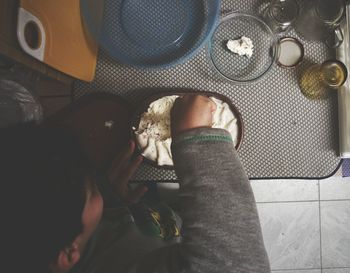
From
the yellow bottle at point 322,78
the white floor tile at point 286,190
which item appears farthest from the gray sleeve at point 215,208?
the white floor tile at point 286,190

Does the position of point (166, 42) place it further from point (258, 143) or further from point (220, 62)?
point (258, 143)

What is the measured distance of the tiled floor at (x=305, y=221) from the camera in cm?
86

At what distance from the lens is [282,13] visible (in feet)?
2.09

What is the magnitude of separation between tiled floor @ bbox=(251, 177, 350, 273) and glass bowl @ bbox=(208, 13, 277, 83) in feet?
1.14

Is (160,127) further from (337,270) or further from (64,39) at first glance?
(337,270)

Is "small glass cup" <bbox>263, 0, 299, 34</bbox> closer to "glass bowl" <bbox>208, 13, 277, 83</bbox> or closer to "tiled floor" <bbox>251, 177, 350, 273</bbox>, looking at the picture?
"glass bowl" <bbox>208, 13, 277, 83</bbox>

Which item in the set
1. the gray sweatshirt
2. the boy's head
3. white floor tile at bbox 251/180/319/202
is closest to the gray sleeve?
the gray sweatshirt

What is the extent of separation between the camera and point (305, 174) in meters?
0.66

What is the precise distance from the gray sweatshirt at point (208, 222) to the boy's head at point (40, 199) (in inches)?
4.8

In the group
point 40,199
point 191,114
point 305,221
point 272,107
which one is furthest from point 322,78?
point 40,199

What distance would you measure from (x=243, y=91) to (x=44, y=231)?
455 mm

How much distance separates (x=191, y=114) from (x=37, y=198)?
10.1 inches

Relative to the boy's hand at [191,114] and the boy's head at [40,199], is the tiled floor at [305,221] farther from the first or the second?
the boy's head at [40,199]

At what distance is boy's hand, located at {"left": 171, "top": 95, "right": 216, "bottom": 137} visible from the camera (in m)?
0.49
